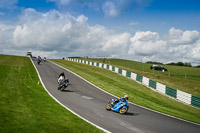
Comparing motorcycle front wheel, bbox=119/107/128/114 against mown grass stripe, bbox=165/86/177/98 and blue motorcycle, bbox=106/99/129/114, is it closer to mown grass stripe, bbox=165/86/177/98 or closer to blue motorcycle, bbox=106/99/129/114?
blue motorcycle, bbox=106/99/129/114

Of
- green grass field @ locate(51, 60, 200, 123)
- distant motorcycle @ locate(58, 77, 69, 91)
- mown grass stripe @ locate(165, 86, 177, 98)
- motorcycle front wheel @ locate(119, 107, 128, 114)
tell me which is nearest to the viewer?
motorcycle front wheel @ locate(119, 107, 128, 114)

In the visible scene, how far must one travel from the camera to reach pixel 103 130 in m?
9.14

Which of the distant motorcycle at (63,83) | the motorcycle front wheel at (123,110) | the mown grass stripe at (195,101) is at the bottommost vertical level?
the mown grass stripe at (195,101)

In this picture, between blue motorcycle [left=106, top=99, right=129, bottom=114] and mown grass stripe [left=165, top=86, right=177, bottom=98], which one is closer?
blue motorcycle [left=106, top=99, right=129, bottom=114]

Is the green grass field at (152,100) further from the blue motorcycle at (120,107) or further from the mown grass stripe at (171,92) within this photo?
the blue motorcycle at (120,107)

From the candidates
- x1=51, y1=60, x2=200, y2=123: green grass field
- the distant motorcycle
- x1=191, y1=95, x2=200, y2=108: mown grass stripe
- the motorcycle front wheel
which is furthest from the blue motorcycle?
x1=191, y1=95, x2=200, y2=108: mown grass stripe

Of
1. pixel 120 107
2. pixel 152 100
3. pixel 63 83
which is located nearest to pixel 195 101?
pixel 152 100

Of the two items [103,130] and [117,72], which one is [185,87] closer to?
[117,72]

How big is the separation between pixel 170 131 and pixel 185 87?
21962 millimetres

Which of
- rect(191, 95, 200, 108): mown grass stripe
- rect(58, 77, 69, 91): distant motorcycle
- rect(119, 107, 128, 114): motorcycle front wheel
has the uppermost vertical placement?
rect(58, 77, 69, 91): distant motorcycle

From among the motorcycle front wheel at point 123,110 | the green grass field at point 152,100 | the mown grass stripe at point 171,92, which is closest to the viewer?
the motorcycle front wheel at point 123,110

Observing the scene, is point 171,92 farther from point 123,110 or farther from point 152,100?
point 123,110

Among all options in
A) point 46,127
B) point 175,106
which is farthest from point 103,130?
point 175,106

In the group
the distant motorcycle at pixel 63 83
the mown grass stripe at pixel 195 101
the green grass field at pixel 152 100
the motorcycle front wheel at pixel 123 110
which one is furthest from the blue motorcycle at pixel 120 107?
the mown grass stripe at pixel 195 101
